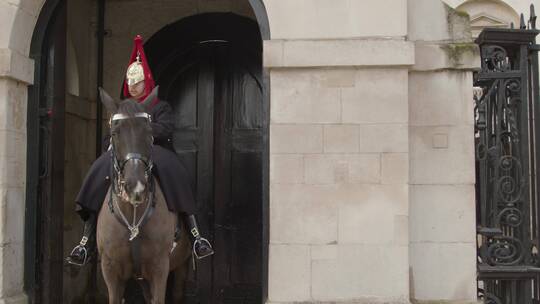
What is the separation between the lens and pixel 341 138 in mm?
5797

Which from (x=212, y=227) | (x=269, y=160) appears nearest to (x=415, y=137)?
(x=269, y=160)

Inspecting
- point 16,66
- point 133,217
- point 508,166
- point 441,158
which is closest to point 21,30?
point 16,66

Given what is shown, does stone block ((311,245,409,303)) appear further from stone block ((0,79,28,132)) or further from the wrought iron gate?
stone block ((0,79,28,132))

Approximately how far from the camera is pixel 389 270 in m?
5.65

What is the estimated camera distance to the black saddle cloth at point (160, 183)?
6043 mm

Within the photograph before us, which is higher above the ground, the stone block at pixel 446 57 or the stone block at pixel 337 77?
the stone block at pixel 446 57

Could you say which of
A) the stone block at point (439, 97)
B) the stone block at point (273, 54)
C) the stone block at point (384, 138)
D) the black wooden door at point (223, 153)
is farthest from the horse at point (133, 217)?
the black wooden door at point (223, 153)

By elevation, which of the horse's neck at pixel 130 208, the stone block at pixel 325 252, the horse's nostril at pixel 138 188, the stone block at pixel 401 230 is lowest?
the stone block at pixel 325 252

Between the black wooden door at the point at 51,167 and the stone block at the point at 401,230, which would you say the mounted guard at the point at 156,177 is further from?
the stone block at the point at 401,230

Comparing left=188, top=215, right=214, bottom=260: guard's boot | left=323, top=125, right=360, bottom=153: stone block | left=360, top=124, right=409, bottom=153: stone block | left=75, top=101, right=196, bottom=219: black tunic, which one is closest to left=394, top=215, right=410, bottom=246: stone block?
left=360, top=124, right=409, bottom=153: stone block

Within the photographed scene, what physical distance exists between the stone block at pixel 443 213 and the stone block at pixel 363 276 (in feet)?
1.35

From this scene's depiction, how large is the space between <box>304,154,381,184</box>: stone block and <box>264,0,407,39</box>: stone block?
41.6 inches

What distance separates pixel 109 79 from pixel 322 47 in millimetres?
4085

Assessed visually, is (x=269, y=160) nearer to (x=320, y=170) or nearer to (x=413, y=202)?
(x=320, y=170)
